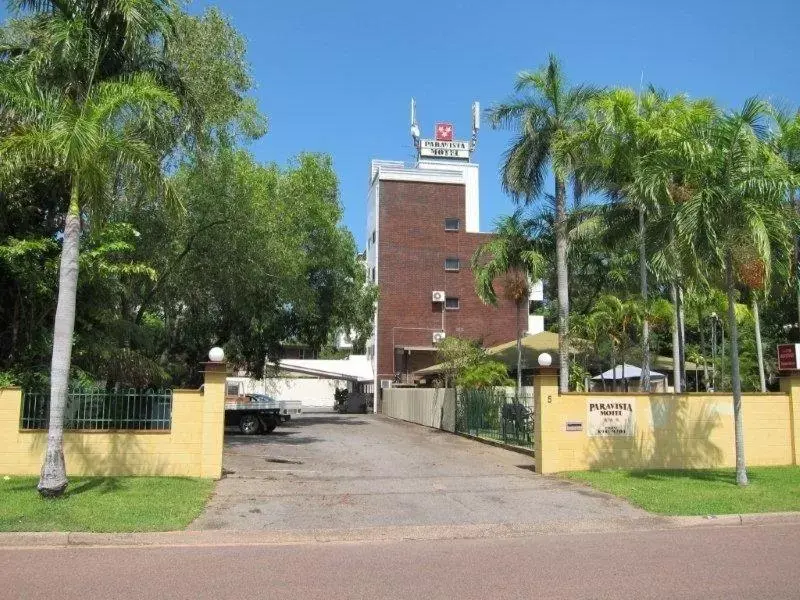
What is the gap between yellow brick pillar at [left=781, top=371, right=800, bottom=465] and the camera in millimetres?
16172

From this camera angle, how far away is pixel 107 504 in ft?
36.0

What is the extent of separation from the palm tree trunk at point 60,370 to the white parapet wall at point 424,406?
1772cm

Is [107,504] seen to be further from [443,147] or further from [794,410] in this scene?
[443,147]

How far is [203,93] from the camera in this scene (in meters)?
18.5

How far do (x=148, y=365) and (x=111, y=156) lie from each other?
23.5 feet

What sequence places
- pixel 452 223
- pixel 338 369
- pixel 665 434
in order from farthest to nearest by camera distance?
1. pixel 338 369
2. pixel 452 223
3. pixel 665 434

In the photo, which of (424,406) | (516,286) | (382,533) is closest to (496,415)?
(516,286)

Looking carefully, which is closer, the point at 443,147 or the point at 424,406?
the point at 424,406

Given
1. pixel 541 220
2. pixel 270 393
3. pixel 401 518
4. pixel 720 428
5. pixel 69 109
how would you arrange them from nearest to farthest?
pixel 401 518
pixel 69 109
pixel 720 428
pixel 541 220
pixel 270 393

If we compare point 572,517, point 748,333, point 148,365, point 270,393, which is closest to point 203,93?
point 148,365

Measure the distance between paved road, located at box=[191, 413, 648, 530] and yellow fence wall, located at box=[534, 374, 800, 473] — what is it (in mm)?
1044

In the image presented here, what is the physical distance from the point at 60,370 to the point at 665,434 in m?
11.6

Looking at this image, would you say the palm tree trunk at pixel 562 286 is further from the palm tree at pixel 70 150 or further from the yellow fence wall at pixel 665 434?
the palm tree at pixel 70 150

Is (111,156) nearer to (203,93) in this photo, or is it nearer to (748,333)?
(203,93)
